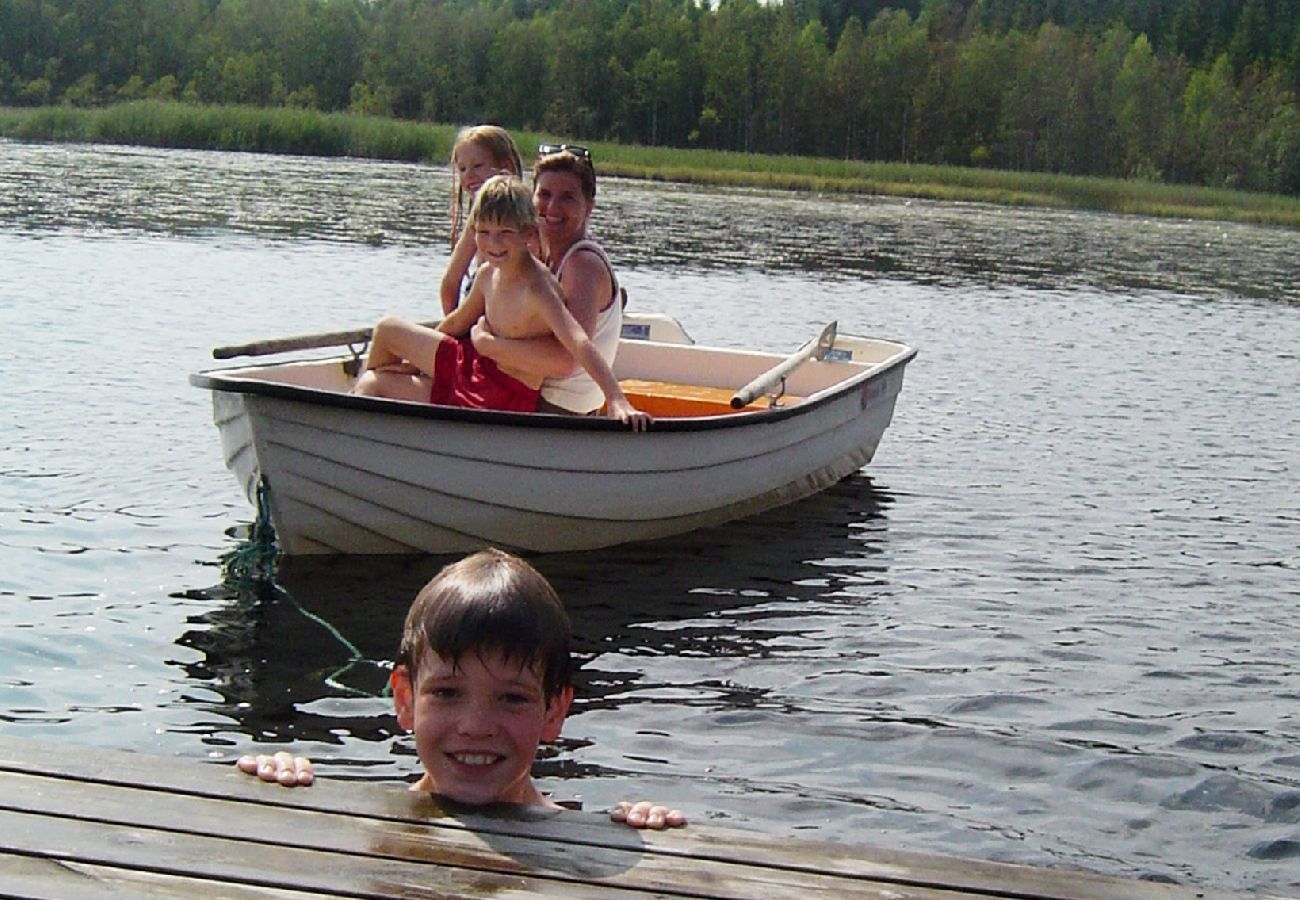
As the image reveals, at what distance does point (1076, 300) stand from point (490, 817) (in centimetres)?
1970

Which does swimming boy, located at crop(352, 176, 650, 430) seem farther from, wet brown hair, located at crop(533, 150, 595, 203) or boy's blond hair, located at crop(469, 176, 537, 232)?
wet brown hair, located at crop(533, 150, 595, 203)

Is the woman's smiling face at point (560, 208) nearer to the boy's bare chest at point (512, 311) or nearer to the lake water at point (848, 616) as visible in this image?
the boy's bare chest at point (512, 311)

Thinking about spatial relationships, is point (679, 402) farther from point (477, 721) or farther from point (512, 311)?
point (477, 721)

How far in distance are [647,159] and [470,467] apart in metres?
42.3

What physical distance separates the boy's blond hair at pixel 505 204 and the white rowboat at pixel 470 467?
0.83 metres

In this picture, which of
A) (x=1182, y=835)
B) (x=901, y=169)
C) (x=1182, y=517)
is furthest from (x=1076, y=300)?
(x=901, y=169)

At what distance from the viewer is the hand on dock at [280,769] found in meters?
3.00

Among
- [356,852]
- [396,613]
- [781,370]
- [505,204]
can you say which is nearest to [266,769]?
[356,852]

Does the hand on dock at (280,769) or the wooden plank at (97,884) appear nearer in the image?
the wooden plank at (97,884)

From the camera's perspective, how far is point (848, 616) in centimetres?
712

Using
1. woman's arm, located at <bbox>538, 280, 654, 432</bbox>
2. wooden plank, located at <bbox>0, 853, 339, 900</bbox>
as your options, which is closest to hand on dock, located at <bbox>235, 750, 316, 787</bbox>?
wooden plank, located at <bbox>0, 853, 339, 900</bbox>

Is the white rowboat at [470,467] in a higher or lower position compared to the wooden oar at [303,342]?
lower

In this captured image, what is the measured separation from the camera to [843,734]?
5637 millimetres

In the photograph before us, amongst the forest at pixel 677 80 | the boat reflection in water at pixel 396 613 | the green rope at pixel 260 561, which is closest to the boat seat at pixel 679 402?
the boat reflection in water at pixel 396 613
